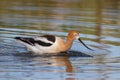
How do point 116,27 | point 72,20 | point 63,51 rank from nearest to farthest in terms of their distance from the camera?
point 63,51 < point 116,27 < point 72,20

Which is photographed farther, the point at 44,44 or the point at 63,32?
the point at 63,32

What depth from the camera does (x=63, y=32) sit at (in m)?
20.7

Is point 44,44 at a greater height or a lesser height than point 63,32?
greater

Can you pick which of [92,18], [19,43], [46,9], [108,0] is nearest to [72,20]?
[92,18]

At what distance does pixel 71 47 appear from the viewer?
17.9m

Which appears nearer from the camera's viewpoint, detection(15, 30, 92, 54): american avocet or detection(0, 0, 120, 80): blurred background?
detection(0, 0, 120, 80): blurred background

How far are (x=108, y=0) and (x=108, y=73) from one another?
19688mm

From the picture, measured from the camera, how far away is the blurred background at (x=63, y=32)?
45.3 feet

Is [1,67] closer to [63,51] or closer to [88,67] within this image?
[88,67]

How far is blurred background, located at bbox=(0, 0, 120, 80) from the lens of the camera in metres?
13.8

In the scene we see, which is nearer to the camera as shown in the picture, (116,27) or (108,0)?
(116,27)

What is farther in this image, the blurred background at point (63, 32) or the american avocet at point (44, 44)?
the american avocet at point (44, 44)

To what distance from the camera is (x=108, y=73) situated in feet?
44.9

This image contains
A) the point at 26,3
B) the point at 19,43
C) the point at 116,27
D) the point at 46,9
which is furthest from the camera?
the point at 26,3
